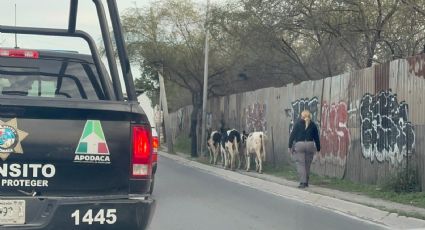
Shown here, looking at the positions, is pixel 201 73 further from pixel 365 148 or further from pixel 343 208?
pixel 343 208

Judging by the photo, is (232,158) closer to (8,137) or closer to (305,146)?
(305,146)

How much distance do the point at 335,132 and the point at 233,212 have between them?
24.0 ft

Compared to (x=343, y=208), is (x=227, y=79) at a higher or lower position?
higher

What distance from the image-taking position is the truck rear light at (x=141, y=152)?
5.77 m

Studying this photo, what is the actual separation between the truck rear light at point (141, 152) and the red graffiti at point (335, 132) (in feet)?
42.6

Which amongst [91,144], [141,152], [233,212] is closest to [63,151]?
[91,144]

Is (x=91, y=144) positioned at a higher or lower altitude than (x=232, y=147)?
higher

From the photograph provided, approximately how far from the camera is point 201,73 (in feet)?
120

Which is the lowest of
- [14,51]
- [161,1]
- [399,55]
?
[14,51]

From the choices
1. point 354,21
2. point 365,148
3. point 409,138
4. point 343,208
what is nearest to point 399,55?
point 354,21

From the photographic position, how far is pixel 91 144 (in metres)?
5.60

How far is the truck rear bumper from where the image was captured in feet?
17.7

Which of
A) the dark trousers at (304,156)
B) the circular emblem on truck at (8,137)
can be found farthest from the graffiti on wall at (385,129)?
the circular emblem on truck at (8,137)

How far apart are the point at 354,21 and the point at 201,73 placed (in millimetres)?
14139
